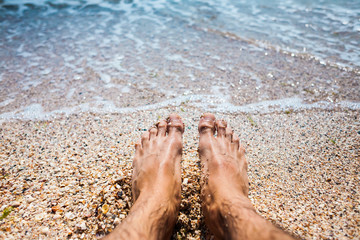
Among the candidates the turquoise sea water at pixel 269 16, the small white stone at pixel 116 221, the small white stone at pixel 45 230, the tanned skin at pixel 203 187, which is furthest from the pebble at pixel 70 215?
the turquoise sea water at pixel 269 16

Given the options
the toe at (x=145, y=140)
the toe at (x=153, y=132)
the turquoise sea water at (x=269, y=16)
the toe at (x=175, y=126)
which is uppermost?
the turquoise sea water at (x=269, y=16)

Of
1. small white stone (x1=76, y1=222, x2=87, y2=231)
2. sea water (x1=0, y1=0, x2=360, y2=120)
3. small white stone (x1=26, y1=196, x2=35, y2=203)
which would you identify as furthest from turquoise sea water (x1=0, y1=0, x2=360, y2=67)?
small white stone (x1=26, y1=196, x2=35, y2=203)

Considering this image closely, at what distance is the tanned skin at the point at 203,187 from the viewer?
1.36 m

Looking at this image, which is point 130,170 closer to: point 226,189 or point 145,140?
point 145,140

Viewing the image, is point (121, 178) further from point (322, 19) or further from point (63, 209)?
point (322, 19)

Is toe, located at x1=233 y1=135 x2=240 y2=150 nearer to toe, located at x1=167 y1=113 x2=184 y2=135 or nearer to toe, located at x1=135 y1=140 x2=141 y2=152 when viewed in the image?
toe, located at x1=167 y1=113 x2=184 y2=135

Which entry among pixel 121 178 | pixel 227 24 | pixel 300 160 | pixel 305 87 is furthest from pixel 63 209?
pixel 227 24

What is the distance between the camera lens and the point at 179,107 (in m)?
2.88

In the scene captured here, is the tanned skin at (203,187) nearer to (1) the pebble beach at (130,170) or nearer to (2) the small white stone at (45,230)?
(1) the pebble beach at (130,170)

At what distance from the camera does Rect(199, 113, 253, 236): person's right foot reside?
5.11 feet

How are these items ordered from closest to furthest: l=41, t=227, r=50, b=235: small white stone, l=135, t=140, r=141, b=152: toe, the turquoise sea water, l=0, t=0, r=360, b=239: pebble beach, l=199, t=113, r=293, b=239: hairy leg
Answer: l=199, t=113, r=293, b=239: hairy leg → l=41, t=227, r=50, b=235: small white stone → l=0, t=0, r=360, b=239: pebble beach → l=135, t=140, r=141, b=152: toe → the turquoise sea water

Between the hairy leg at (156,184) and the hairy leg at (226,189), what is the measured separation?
244mm

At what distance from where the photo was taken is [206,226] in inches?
64.8

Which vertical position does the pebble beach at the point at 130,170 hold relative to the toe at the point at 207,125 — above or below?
below
